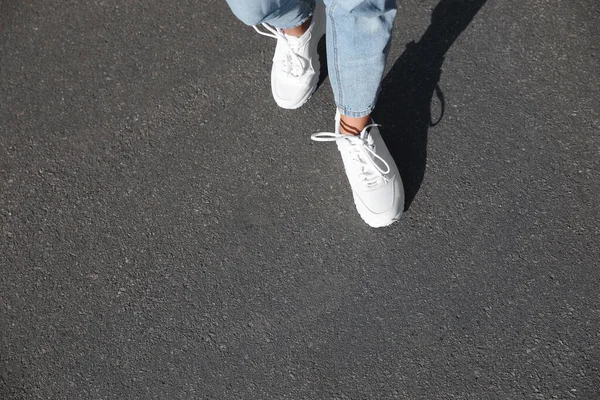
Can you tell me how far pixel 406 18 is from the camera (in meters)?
2.29

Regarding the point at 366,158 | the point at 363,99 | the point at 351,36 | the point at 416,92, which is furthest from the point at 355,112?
the point at 416,92

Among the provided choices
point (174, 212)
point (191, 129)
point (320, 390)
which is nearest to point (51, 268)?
point (174, 212)

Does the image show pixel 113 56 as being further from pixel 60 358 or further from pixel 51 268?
pixel 60 358

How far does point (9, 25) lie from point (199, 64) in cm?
83

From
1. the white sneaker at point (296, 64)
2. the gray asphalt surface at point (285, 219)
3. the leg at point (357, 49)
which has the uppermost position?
the leg at point (357, 49)

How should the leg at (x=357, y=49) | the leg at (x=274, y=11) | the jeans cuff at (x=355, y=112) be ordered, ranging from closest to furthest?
1. the leg at (x=357, y=49)
2. the leg at (x=274, y=11)
3. the jeans cuff at (x=355, y=112)

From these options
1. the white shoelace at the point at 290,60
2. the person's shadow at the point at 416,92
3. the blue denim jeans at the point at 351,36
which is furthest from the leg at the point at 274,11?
the person's shadow at the point at 416,92

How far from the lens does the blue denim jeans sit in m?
1.50

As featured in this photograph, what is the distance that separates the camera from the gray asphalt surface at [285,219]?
1.86m

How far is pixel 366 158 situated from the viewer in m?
1.94

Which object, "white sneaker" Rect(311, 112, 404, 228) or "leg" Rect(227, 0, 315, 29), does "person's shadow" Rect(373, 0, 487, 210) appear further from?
"leg" Rect(227, 0, 315, 29)

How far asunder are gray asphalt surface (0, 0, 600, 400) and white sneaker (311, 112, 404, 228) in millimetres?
75

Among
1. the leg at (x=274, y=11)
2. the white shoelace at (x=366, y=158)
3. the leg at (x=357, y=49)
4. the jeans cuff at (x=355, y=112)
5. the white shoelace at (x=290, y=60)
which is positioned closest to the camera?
the leg at (x=357, y=49)

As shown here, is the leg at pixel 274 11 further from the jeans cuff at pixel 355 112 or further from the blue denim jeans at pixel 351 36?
the jeans cuff at pixel 355 112
